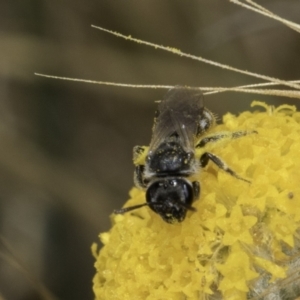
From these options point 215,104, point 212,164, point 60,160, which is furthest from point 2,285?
point 212,164

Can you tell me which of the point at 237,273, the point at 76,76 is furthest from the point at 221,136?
the point at 76,76

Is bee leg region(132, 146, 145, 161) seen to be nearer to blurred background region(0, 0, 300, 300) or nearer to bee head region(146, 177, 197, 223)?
bee head region(146, 177, 197, 223)

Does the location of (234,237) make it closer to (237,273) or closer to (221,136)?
(237,273)

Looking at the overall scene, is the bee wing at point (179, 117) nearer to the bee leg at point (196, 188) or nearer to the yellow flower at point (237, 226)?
the bee leg at point (196, 188)

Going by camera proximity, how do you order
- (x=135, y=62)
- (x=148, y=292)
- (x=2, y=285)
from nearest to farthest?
(x=148, y=292), (x=2, y=285), (x=135, y=62)

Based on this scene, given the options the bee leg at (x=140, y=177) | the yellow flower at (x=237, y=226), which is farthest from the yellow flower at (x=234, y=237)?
the bee leg at (x=140, y=177)

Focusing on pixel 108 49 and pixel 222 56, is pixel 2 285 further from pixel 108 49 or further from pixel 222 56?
pixel 222 56
